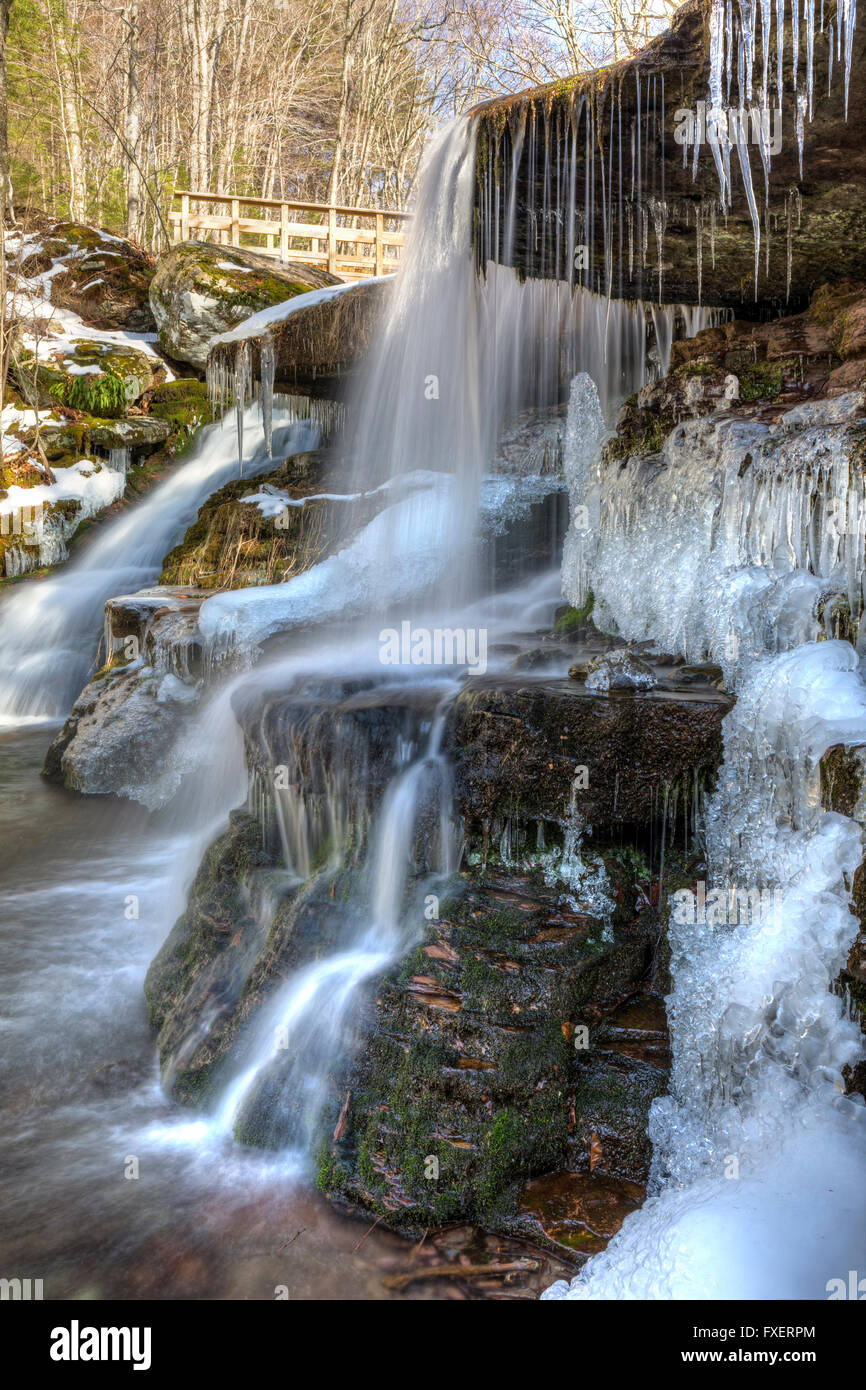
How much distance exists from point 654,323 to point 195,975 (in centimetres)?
646

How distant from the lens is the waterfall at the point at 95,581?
8.77m

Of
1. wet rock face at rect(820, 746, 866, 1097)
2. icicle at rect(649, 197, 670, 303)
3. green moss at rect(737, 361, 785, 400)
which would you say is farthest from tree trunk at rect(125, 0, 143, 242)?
wet rock face at rect(820, 746, 866, 1097)

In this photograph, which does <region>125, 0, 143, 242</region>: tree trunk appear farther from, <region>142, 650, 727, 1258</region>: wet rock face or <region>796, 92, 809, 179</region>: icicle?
<region>142, 650, 727, 1258</region>: wet rock face

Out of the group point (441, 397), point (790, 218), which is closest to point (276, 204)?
point (441, 397)

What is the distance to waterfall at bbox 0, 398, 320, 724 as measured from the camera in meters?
8.77

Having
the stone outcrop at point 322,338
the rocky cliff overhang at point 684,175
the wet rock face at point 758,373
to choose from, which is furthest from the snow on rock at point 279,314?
the wet rock face at point 758,373

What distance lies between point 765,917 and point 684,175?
4.64 metres

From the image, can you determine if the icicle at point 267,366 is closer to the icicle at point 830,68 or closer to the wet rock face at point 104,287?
the icicle at point 830,68

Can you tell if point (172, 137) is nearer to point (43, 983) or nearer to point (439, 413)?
point (439, 413)

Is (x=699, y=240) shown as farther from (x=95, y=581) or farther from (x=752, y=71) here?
(x=95, y=581)

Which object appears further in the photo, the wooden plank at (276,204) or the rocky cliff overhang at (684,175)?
the wooden plank at (276,204)

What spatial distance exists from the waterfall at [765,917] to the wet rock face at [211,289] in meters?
10.4

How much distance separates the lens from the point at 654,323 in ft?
25.9

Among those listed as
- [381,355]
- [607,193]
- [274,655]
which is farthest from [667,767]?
[381,355]
